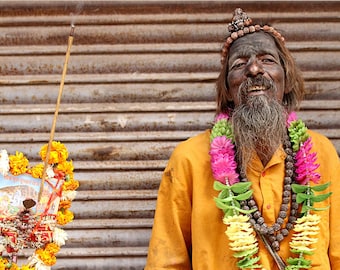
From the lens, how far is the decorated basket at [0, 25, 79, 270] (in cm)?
246

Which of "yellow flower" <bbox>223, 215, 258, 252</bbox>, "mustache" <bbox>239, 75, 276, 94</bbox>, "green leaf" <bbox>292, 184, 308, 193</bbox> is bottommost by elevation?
"yellow flower" <bbox>223, 215, 258, 252</bbox>

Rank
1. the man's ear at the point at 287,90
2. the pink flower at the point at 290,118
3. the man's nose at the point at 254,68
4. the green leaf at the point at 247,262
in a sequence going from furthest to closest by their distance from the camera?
the man's ear at the point at 287,90, the pink flower at the point at 290,118, the man's nose at the point at 254,68, the green leaf at the point at 247,262

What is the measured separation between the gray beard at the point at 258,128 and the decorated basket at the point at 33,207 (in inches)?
29.6

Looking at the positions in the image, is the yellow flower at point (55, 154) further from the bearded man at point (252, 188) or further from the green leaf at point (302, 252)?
the green leaf at point (302, 252)

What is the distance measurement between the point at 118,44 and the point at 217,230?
145 cm

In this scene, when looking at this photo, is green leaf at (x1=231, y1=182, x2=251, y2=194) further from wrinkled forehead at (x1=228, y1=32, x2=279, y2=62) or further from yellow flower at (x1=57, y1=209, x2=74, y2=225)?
yellow flower at (x1=57, y1=209, x2=74, y2=225)

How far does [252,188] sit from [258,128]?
10.1 inches

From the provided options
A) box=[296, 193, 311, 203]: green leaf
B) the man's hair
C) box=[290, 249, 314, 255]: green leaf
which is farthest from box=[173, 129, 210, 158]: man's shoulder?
box=[290, 249, 314, 255]: green leaf

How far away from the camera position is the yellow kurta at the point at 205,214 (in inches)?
97.7

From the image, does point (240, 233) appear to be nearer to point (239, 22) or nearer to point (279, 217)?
point (279, 217)

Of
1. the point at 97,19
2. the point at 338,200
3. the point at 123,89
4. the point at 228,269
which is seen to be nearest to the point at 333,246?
the point at 338,200

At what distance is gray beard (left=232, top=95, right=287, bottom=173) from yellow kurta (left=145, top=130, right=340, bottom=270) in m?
0.05

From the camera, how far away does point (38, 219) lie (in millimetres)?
2471

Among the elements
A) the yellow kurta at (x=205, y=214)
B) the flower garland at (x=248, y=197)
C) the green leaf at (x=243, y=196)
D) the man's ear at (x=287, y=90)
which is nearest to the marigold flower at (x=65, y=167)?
the yellow kurta at (x=205, y=214)
